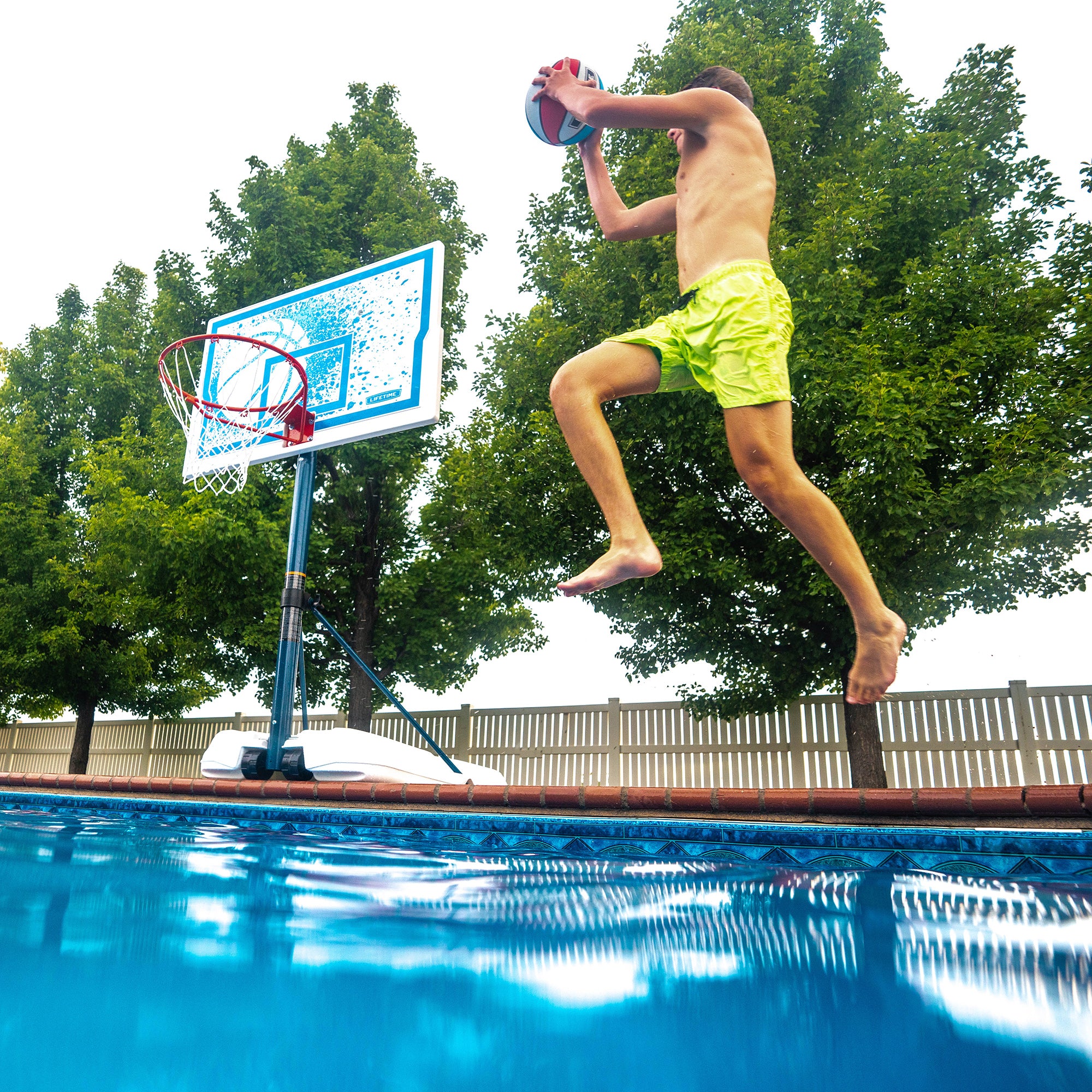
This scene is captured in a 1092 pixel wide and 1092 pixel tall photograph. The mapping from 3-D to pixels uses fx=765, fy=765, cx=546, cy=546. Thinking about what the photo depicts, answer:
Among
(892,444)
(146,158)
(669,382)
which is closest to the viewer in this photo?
(669,382)

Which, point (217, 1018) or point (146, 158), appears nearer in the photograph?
point (217, 1018)

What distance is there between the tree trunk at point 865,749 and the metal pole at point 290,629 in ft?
17.7

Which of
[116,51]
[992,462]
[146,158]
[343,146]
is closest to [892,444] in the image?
[992,462]

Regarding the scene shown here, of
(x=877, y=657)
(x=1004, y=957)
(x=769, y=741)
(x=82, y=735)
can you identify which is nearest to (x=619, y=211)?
(x=877, y=657)

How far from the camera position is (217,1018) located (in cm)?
110

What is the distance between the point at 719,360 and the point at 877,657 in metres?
0.99

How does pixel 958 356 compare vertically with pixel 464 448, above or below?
below

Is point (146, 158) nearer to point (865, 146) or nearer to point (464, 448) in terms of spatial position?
point (464, 448)

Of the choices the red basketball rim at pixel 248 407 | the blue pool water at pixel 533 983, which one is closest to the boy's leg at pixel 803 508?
the blue pool water at pixel 533 983

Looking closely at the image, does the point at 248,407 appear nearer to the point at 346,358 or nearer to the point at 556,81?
the point at 346,358

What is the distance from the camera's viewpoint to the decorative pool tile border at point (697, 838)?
113 inches

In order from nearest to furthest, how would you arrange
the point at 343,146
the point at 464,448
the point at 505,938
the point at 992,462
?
the point at 505,938
the point at 992,462
the point at 464,448
the point at 343,146

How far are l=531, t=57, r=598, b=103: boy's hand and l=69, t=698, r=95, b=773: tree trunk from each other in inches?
565

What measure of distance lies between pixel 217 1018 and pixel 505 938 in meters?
0.70
